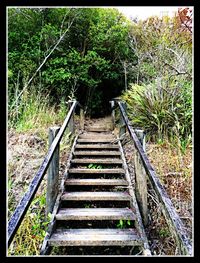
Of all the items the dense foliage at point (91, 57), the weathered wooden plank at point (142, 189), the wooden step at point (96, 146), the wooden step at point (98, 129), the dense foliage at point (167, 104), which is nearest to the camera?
the weathered wooden plank at point (142, 189)

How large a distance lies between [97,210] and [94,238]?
0.52 m

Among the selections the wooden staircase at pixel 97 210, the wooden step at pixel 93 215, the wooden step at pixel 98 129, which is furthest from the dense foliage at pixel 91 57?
the wooden step at pixel 93 215

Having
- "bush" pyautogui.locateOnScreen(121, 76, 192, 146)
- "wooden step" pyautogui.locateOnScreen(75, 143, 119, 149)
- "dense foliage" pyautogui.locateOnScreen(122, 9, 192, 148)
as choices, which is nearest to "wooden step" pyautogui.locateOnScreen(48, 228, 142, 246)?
"dense foliage" pyautogui.locateOnScreen(122, 9, 192, 148)

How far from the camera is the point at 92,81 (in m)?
8.75

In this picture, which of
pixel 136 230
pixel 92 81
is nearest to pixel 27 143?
pixel 136 230

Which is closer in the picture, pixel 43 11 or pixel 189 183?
pixel 189 183

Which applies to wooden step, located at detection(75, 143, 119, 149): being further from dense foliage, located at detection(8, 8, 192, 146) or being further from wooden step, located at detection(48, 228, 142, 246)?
wooden step, located at detection(48, 228, 142, 246)

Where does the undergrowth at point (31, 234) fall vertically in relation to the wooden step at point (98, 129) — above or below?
below

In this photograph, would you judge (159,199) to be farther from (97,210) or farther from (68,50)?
(68,50)

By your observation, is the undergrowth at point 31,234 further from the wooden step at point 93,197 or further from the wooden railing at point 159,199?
the wooden railing at point 159,199

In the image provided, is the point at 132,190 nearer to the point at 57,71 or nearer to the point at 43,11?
the point at 57,71

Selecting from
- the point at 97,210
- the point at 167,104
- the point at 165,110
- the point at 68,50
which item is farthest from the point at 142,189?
the point at 68,50

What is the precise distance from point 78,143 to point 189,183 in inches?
106

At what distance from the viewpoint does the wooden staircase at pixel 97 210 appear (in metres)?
2.87
